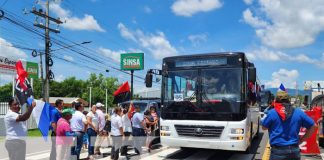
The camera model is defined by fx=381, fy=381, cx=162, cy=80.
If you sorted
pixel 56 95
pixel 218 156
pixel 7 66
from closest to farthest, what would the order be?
pixel 218 156, pixel 7 66, pixel 56 95

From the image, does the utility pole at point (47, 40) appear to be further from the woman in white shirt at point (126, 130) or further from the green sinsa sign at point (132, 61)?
the woman in white shirt at point (126, 130)

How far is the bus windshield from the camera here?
34.2ft

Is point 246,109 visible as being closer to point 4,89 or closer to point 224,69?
point 224,69

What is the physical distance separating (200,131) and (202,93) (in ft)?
3.55

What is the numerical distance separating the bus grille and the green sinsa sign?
32229 millimetres

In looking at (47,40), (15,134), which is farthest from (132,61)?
(15,134)

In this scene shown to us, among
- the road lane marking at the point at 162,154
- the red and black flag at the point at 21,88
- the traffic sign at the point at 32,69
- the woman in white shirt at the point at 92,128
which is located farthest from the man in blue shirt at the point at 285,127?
the traffic sign at the point at 32,69

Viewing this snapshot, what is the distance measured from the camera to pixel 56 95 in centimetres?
10769

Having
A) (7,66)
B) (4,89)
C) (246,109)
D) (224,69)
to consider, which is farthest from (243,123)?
(4,89)

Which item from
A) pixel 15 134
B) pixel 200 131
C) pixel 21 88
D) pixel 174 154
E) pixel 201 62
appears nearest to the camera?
pixel 15 134

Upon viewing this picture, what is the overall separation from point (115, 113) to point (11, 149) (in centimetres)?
463

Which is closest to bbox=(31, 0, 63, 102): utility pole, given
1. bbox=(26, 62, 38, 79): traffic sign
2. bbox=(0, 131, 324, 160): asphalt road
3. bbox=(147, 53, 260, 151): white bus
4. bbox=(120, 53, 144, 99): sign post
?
bbox=(26, 62, 38, 79): traffic sign

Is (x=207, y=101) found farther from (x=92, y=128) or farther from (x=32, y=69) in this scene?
(x=32, y=69)

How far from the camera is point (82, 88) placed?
105312 millimetres
